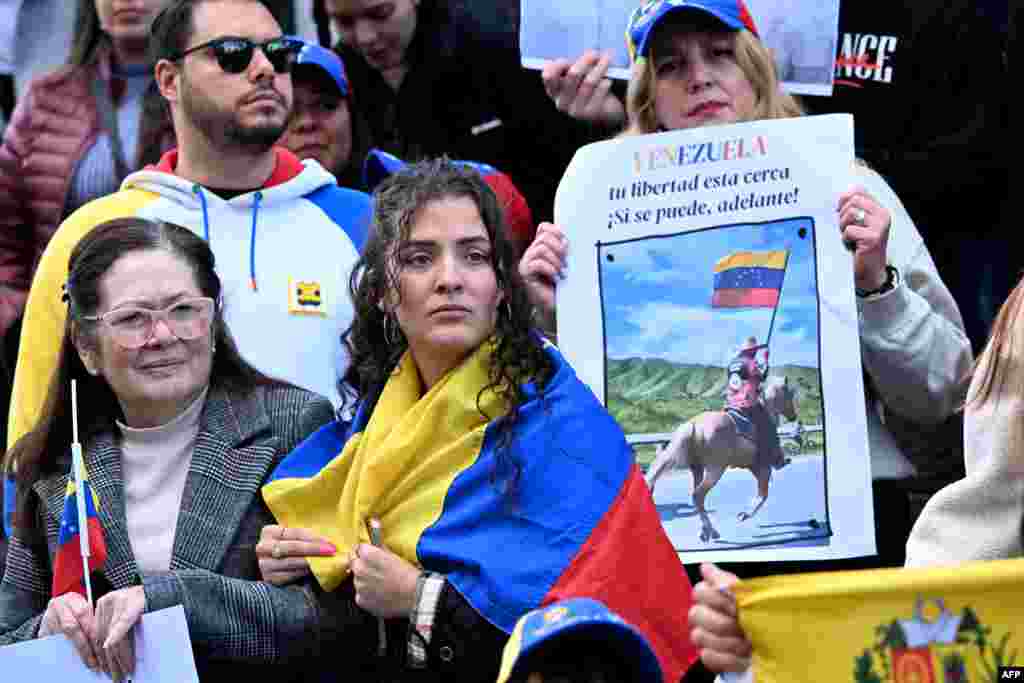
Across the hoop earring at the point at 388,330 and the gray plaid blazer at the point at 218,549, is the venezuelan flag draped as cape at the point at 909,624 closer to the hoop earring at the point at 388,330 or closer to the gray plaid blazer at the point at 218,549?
the gray plaid blazer at the point at 218,549

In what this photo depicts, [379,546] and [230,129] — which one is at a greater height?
[230,129]

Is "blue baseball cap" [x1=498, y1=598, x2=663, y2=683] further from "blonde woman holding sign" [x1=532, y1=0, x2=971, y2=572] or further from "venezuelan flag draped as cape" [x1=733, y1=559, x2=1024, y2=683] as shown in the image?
"blonde woman holding sign" [x1=532, y1=0, x2=971, y2=572]

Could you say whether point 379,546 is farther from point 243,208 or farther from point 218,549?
point 243,208

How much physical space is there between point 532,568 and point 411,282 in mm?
739

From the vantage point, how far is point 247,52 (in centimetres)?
612

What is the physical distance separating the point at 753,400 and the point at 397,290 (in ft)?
2.83

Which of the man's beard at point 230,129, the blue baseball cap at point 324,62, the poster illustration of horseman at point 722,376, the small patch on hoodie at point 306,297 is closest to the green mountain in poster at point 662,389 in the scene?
the poster illustration of horseman at point 722,376

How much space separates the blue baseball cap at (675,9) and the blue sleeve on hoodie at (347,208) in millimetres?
988

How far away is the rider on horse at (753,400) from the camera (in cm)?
482

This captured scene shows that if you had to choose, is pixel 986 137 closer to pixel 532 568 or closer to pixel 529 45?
pixel 529 45

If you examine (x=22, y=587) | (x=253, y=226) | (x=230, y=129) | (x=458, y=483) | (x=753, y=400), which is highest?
(x=230, y=129)

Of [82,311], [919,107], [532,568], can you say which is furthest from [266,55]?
[532,568]

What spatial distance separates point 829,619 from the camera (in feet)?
12.3

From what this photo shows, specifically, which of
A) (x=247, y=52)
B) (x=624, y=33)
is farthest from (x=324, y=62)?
(x=624, y=33)
